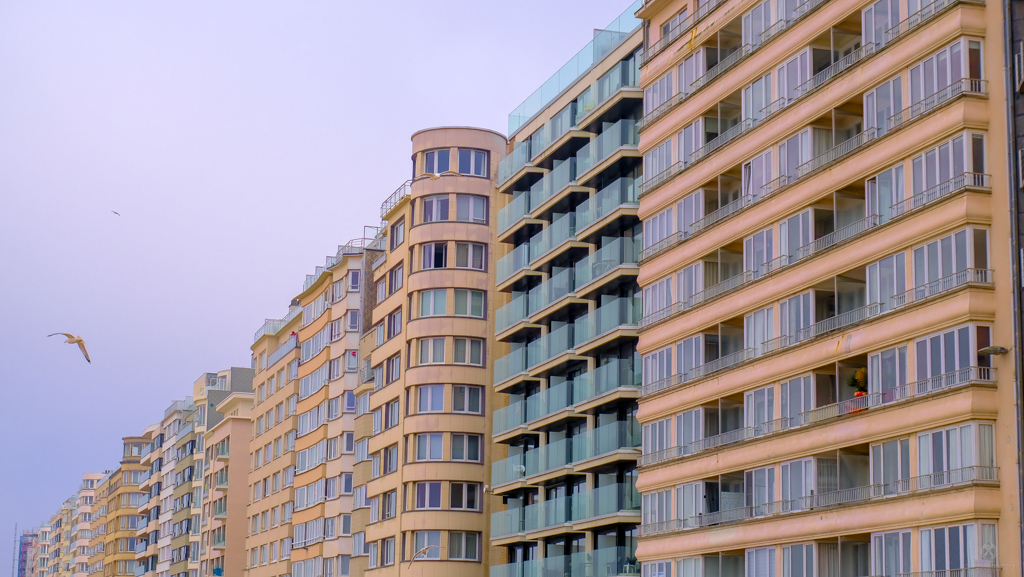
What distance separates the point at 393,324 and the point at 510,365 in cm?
1309

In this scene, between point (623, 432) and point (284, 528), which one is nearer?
point (623, 432)

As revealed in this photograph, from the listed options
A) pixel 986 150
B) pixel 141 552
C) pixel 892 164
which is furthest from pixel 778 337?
pixel 141 552

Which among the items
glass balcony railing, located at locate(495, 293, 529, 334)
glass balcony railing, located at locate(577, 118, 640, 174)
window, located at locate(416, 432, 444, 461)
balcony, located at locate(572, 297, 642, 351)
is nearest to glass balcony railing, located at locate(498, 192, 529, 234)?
glass balcony railing, located at locate(495, 293, 529, 334)

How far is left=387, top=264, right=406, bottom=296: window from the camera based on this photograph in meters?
89.8

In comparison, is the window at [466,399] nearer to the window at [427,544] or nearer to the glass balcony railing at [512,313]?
the glass balcony railing at [512,313]

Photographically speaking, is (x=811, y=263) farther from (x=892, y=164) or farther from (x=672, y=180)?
(x=672, y=180)

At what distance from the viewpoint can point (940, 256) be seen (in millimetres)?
44375

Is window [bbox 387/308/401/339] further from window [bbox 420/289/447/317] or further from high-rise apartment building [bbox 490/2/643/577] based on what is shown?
high-rise apartment building [bbox 490/2/643/577]

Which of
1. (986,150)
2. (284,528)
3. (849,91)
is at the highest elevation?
(849,91)

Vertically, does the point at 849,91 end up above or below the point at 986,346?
above

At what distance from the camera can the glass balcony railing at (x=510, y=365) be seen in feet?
256

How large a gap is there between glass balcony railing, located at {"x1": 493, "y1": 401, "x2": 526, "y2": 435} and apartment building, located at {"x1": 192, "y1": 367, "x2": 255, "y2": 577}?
2360 inches

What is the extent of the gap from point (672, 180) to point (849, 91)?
13253 millimetres

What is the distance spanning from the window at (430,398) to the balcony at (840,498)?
24.5 meters
